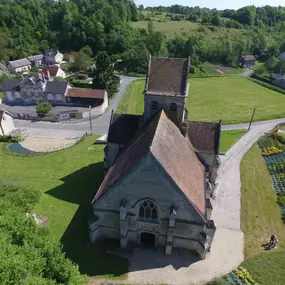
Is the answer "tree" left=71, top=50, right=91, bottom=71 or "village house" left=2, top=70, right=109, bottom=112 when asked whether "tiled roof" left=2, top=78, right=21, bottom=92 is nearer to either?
"village house" left=2, top=70, right=109, bottom=112

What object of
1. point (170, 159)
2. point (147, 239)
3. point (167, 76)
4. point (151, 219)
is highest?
point (167, 76)

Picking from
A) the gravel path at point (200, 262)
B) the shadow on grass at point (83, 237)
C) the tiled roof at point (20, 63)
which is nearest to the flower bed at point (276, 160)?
the gravel path at point (200, 262)

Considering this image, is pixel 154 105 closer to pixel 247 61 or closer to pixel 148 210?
pixel 148 210

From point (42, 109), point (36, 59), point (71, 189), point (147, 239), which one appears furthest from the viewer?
point (36, 59)

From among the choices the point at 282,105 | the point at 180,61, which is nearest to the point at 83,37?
the point at 282,105

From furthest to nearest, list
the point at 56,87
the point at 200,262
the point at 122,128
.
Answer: the point at 56,87, the point at 122,128, the point at 200,262

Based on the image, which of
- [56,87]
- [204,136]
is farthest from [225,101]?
[56,87]

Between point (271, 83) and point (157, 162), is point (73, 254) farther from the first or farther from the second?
point (271, 83)

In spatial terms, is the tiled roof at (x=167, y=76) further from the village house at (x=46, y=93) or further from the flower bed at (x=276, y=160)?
the village house at (x=46, y=93)
